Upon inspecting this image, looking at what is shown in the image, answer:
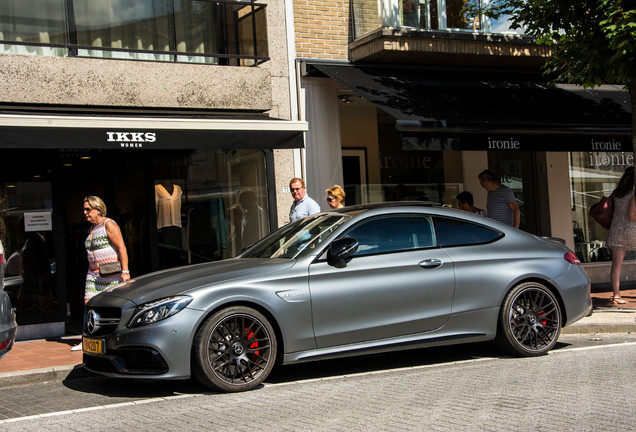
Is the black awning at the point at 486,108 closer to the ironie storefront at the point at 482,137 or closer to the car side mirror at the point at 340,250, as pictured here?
the ironie storefront at the point at 482,137

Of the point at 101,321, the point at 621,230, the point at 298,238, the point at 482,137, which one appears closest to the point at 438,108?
the point at 482,137

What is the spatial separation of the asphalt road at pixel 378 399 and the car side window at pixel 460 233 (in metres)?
1.19

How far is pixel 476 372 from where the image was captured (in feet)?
23.3

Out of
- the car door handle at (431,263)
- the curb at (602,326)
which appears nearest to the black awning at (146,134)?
the car door handle at (431,263)

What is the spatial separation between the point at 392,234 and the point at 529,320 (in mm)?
1669

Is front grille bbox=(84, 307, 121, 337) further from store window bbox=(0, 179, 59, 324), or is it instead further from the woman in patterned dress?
store window bbox=(0, 179, 59, 324)

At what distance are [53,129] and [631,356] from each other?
23.1ft

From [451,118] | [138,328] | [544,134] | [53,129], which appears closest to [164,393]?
[138,328]

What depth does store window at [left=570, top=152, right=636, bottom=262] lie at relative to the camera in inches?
632

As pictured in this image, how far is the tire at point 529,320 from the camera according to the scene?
7.75 m

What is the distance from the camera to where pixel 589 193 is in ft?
53.1

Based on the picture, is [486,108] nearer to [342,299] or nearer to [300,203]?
[300,203]

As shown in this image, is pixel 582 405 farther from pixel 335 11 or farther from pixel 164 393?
pixel 335 11

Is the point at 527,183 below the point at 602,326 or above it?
above
